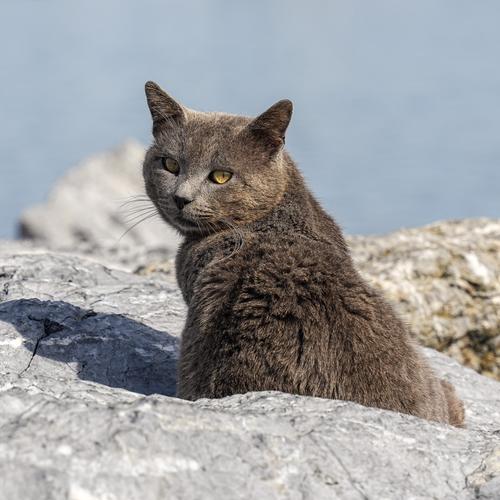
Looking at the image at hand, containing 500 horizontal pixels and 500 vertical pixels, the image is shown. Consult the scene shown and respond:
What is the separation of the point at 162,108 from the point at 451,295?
3196 mm

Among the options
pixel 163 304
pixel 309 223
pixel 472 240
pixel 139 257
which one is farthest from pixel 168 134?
pixel 139 257

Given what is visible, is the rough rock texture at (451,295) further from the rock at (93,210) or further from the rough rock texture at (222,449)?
the rock at (93,210)

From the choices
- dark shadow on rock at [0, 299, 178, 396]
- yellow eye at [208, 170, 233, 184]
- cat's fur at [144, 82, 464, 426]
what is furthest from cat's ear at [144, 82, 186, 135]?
dark shadow on rock at [0, 299, 178, 396]

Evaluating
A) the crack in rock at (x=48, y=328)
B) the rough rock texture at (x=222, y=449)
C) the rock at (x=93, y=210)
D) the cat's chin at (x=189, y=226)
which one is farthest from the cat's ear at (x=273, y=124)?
the rock at (x=93, y=210)

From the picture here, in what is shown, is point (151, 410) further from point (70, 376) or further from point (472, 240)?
point (472, 240)

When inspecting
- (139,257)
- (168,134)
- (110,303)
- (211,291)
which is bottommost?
(211,291)

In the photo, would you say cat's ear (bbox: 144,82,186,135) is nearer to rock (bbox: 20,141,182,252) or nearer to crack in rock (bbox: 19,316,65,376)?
crack in rock (bbox: 19,316,65,376)

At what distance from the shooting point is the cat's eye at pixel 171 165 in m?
5.01

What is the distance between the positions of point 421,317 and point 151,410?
4.49 metres

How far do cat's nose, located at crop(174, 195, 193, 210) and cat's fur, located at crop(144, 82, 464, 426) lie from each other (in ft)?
0.07

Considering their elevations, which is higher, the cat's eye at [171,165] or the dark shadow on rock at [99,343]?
the cat's eye at [171,165]

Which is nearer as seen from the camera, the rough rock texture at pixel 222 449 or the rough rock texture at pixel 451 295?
the rough rock texture at pixel 222 449

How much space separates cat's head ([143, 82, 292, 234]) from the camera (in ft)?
15.7

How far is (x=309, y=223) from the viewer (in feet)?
15.6
